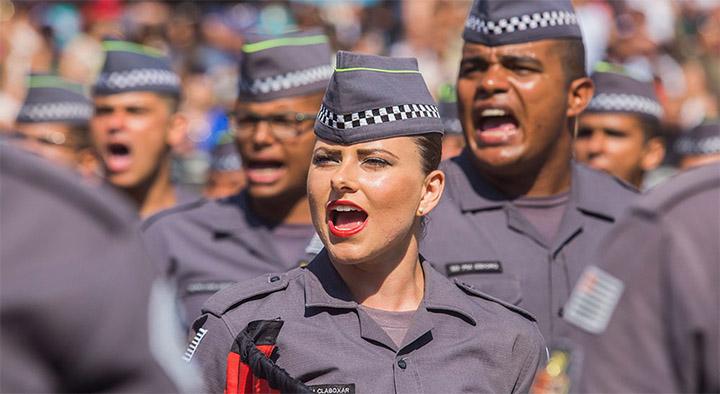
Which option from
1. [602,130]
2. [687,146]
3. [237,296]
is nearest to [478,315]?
[237,296]

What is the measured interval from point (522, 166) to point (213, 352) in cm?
209

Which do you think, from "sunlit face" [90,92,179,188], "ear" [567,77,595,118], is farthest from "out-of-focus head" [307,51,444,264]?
"sunlit face" [90,92,179,188]

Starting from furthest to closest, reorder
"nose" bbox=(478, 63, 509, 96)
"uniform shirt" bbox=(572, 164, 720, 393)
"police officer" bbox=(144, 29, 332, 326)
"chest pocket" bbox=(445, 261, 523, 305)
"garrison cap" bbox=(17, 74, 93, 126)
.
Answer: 1. "garrison cap" bbox=(17, 74, 93, 126)
2. "police officer" bbox=(144, 29, 332, 326)
3. "nose" bbox=(478, 63, 509, 96)
4. "chest pocket" bbox=(445, 261, 523, 305)
5. "uniform shirt" bbox=(572, 164, 720, 393)

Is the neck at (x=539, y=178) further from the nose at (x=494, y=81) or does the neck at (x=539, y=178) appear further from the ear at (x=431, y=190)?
the ear at (x=431, y=190)

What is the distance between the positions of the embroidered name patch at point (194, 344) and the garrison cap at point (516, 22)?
2.15 m

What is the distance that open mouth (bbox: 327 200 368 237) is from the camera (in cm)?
367

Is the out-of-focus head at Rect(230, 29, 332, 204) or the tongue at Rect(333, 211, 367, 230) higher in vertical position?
the tongue at Rect(333, 211, 367, 230)

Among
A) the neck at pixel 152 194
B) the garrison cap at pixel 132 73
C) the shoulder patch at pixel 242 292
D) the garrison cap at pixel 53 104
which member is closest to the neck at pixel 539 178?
the shoulder patch at pixel 242 292

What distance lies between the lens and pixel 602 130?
7402mm

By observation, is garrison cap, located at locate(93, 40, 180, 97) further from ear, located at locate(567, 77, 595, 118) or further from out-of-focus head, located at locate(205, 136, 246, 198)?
ear, located at locate(567, 77, 595, 118)

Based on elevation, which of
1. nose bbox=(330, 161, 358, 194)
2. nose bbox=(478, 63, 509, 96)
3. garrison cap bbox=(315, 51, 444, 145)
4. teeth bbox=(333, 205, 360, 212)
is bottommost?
nose bbox=(478, 63, 509, 96)

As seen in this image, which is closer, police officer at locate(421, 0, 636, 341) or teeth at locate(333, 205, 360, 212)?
teeth at locate(333, 205, 360, 212)

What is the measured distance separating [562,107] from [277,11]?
10012 millimetres

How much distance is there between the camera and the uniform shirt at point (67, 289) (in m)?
1.74
